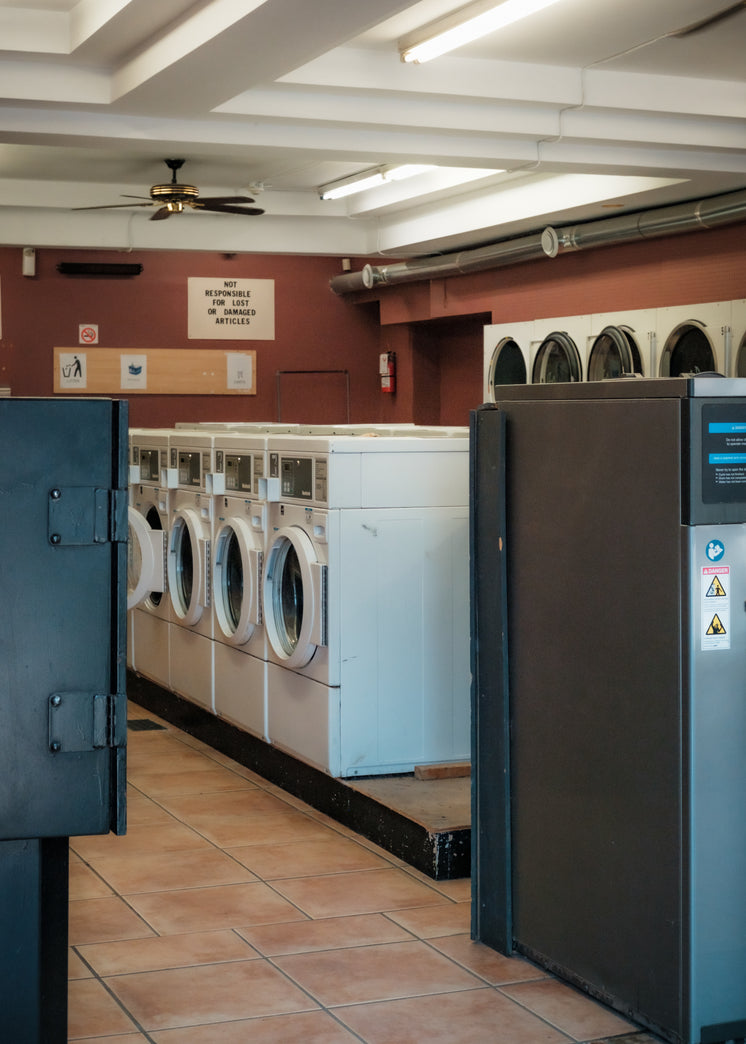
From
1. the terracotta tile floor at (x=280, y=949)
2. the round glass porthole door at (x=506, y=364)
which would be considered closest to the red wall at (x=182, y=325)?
A: the round glass porthole door at (x=506, y=364)

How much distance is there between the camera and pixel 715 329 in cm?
704

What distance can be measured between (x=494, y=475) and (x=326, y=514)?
1.40 metres

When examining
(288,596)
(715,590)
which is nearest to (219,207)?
(288,596)

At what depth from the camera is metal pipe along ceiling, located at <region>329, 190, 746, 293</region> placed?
281 inches

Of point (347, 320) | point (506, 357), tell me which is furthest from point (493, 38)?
point (347, 320)

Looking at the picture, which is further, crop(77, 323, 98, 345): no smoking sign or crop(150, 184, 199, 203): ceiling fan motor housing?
crop(77, 323, 98, 345): no smoking sign

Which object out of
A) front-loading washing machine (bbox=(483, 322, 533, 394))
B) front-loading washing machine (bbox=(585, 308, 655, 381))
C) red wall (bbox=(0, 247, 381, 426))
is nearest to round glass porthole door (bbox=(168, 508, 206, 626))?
front-loading washing machine (bbox=(585, 308, 655, 381))

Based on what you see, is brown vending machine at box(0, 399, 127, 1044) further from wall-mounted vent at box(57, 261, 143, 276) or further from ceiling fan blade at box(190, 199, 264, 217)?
wall-mounted vent at box(57, 261, 143, 276)

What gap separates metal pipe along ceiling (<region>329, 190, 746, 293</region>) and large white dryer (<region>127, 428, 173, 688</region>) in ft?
10.3

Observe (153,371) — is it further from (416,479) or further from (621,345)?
(416,479)

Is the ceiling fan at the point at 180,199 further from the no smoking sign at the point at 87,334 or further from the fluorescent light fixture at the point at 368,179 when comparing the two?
the no smoking sign at the point at 87,334

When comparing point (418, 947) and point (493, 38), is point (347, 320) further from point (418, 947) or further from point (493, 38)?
point (418, 947)

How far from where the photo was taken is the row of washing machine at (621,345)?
6.98 meters

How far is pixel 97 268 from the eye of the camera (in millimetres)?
10570
